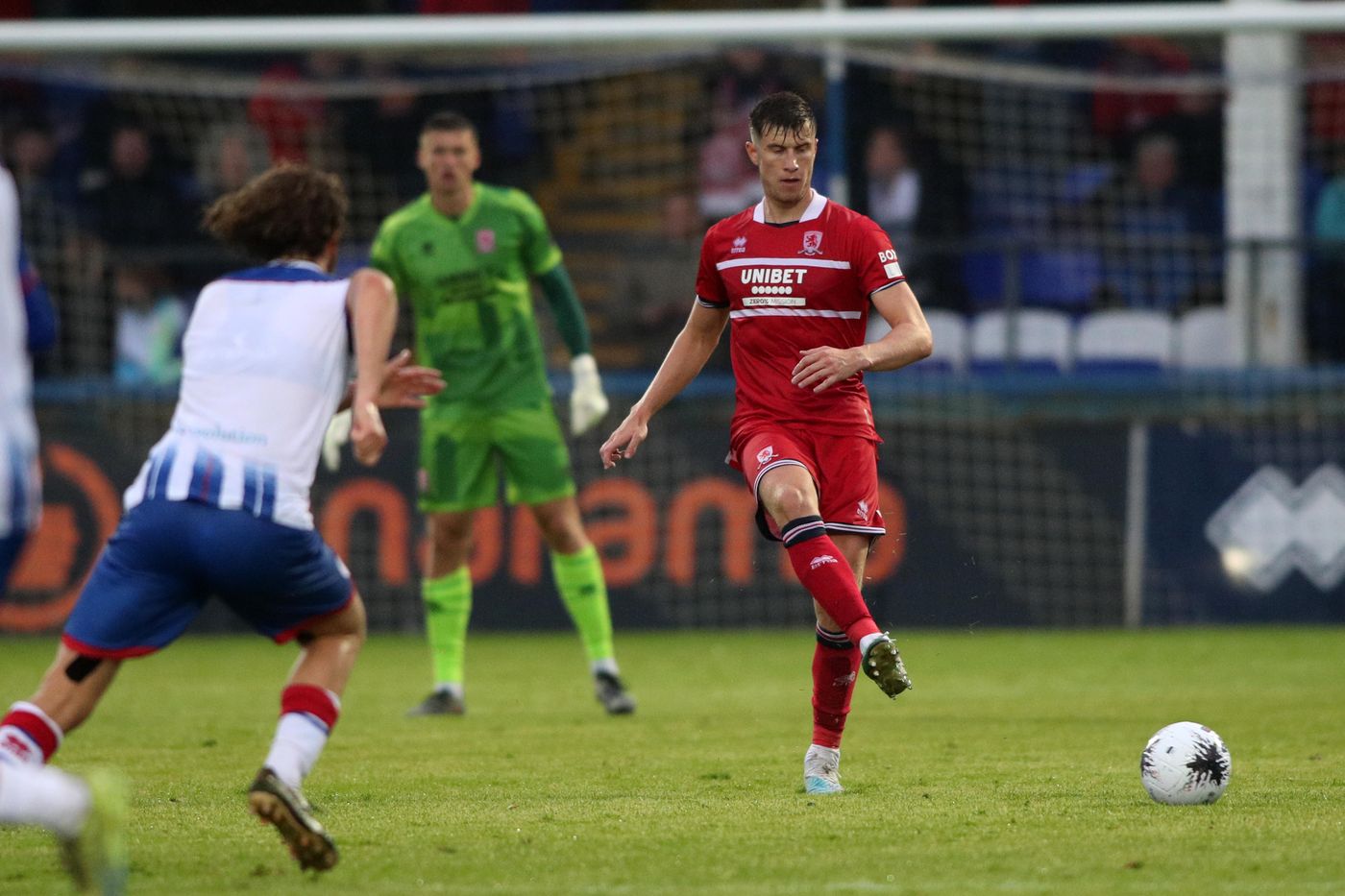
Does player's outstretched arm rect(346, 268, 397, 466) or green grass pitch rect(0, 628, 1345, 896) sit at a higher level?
player's outstretched arm rect(346, 268, 397, 466)

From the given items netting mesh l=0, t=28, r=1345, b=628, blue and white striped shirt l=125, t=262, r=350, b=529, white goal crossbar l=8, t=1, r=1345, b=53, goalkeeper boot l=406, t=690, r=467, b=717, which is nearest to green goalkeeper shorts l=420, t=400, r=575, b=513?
goalkeeper boot l=406, t=690, r=467, b=717

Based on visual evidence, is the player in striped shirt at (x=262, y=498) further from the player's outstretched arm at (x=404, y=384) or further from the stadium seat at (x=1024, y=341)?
the stadium seat at (x=1024, y=341)

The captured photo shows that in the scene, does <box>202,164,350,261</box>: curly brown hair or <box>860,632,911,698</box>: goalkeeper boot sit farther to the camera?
<box>860,632,911,698</box>: goalkeeper boot

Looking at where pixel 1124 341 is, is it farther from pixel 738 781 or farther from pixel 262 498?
pixel 262 498

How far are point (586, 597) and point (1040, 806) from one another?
13.6 ft

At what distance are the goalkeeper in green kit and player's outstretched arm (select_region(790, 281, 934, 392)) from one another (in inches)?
139

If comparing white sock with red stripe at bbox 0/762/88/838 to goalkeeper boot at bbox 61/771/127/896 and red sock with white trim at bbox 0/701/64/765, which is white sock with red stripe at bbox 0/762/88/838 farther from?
red sock with white trim at bbox 0/701/64/765

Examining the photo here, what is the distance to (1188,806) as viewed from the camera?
6.10m

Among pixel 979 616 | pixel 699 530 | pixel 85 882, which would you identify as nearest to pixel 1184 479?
pixel 979 616

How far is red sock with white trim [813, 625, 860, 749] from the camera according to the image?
6648 mm

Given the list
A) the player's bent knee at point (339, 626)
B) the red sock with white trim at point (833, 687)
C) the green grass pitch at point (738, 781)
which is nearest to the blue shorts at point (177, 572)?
the player's bent knee at point (339, 626)

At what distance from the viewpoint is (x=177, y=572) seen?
5.08m

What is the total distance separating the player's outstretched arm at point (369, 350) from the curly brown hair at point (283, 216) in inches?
→ 10.1

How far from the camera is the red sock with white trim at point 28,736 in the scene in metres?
5.06
